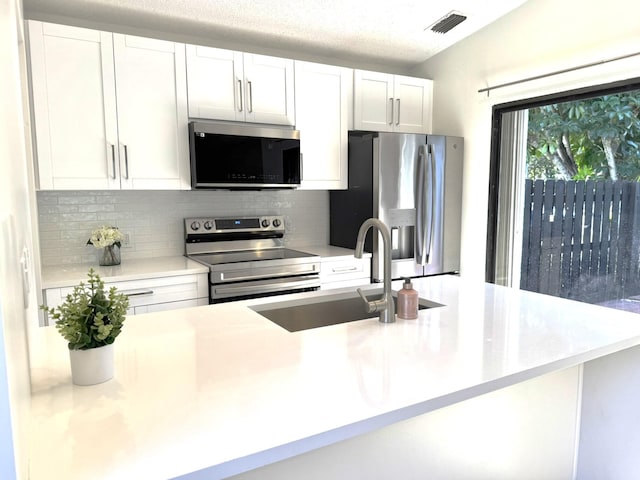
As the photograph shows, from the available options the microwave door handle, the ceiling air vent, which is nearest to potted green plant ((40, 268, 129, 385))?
the microwave door handle

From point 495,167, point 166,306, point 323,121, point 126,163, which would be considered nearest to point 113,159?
point 126,163

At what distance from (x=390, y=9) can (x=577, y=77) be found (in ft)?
4.29

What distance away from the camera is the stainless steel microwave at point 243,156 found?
2953 millimetres

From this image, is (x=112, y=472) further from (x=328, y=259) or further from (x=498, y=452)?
(x=328, y=259)

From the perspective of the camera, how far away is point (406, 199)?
3537 millimetres

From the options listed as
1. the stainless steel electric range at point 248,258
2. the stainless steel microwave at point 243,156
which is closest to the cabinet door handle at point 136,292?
the stainless steel electric range at point 248,258

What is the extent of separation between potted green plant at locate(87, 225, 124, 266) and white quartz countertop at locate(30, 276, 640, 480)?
141 centimetres

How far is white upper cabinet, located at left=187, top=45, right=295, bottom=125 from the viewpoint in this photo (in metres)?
3.00

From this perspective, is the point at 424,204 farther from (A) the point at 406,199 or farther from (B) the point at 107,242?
(B) the point at 107,242

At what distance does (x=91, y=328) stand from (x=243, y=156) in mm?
2175

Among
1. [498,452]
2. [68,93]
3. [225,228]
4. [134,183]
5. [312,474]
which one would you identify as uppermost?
[68,93]

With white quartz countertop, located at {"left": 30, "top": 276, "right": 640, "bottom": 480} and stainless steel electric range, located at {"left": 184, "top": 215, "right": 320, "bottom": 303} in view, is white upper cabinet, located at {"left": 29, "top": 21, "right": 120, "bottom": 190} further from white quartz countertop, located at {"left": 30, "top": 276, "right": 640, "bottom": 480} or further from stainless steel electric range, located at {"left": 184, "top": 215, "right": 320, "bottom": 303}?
white quartz countertop, located at {"left": 30, "top": 276, "right": 640, "bottom": 480}

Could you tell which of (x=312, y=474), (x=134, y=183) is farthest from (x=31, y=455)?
(x=134, y=183)

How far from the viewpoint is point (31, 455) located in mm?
820
